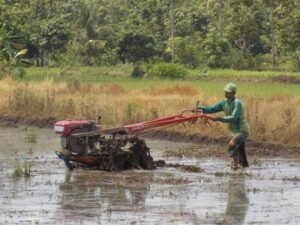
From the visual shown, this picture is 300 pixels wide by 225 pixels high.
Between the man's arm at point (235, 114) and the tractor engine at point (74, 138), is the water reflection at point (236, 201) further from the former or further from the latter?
the tractor engine at point (74, 138)

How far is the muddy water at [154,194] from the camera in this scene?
10.8 metres

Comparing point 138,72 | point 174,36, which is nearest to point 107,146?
point 138,72

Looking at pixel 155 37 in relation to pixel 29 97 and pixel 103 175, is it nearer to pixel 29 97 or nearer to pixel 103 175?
pixel 29 97

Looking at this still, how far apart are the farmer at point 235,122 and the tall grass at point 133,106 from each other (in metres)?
3.14

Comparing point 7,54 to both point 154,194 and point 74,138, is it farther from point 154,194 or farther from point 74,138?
point 154,194

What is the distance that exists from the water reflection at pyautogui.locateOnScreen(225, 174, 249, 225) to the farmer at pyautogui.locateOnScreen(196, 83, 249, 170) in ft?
2.15

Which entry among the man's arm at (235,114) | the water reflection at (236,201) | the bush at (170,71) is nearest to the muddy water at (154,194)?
the water reflection at (236,201)

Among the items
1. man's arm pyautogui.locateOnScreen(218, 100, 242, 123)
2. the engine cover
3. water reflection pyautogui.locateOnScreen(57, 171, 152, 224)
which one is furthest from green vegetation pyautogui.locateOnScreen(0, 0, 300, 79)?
water reflection pyautogui.locateOnScreen(57, 171, 152, 224)

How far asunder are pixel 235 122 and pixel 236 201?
11.4ft

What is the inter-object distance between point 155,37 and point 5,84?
2847cm

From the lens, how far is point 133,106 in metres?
22.9

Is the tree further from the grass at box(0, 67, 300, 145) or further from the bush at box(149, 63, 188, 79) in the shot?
the grass at box(0, 67, 300, 145)

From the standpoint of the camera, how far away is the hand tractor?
15.1 metres

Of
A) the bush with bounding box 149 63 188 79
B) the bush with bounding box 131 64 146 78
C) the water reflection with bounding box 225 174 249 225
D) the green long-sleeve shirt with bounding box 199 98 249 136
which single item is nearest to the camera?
the water reflection with bounding box 225 174 249 225
